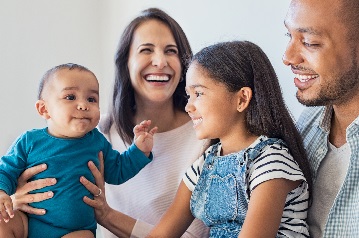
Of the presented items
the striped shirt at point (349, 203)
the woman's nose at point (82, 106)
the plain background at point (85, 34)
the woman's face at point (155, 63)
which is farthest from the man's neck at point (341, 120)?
the woman's nose at point (82, 106)

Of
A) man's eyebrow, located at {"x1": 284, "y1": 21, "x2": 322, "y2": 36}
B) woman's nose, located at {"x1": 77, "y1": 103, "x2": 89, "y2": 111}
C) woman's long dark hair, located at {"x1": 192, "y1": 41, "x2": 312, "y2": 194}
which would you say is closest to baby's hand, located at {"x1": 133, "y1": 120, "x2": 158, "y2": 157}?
woman's nose, located at {"x1": 77, "y1": 103, "x2": 89, "y2": 111}

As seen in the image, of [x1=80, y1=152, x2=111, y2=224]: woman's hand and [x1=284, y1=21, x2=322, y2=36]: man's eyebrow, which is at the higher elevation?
[x1=284, y1=21, x2=322, y2=36]: man's eyebrow

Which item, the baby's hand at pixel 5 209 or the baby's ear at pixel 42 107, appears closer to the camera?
the baby's hand at pixel 5 209

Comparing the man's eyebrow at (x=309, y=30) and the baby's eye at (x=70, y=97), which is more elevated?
the man's eyebrow at (x=309, y=30)

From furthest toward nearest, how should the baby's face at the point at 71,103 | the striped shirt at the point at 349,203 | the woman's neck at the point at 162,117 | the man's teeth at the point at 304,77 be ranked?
the woman's neck at the point at 162,117, the baby's face at the point at 71,103, the man's teeth at the point at 304,77, the striped shirt at the point at 349,203

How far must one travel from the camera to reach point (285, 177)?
134cm

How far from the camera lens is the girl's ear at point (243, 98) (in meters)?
1.47

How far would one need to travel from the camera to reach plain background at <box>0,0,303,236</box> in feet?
6.96

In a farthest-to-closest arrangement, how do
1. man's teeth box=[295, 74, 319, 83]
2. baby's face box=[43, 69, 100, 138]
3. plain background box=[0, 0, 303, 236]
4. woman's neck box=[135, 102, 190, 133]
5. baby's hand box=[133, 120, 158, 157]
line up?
plain background box=[0, 0, 303, 236], woman's neck box=[135, 102, 190, 133], baby's hand box=[133, 120, 158, 157], baby's face box=[43, 69, 100, 138], man's teeth box=[295, 74, 319, 83]

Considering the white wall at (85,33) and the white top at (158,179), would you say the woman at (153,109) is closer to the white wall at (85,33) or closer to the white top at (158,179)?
the white top at (158,179)

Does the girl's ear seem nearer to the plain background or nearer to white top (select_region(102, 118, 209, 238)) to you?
white top (select_region(102, 118, 209, 238))

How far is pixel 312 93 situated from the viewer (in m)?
1.44

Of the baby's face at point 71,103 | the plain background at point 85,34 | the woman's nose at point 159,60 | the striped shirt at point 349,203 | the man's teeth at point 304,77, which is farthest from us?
the plain background at point 85,34

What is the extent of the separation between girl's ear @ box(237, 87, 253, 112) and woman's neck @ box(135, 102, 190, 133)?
20.4 inches
